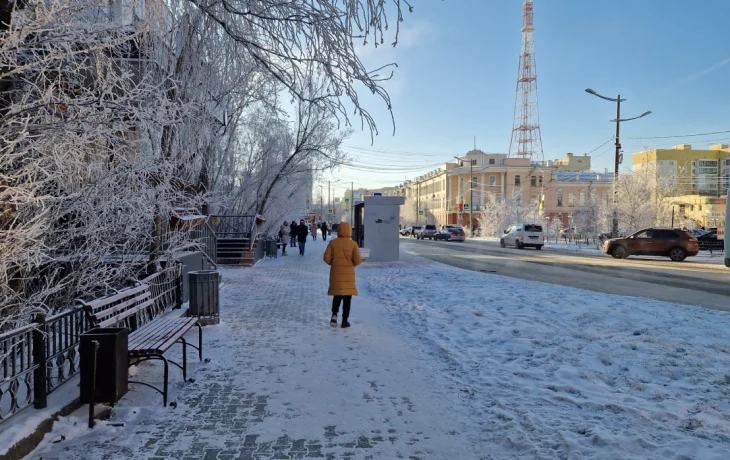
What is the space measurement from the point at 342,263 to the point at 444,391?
310 centimetres

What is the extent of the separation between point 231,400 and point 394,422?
5.09 feet

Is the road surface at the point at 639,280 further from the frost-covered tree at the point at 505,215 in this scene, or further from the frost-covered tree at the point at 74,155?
the frost-covered tree at the point at 505,215

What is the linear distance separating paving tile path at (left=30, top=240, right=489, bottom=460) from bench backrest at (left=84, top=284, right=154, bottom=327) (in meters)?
0.72

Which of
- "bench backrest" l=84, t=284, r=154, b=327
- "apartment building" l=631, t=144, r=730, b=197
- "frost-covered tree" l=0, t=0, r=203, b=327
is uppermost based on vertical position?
→ "apartment building" l=631, t=144, r=730, b=197

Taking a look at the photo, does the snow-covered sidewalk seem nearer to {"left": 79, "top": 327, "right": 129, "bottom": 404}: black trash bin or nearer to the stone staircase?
{"left": 79, "top": 327, "right": 129, "bottom": 404}: black trash bin

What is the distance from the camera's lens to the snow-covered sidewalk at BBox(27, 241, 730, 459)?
3.50 m

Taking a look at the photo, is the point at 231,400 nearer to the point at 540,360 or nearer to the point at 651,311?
the point at 540,360

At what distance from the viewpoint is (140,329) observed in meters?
5.11

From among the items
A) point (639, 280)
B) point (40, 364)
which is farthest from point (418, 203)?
point (40, 364)

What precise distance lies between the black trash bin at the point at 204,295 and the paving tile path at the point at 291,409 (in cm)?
47

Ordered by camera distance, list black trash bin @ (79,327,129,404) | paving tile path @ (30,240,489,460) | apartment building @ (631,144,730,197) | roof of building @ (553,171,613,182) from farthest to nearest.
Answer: apartment building @ (631,144,730,197) < roof of building @ (553,171,613,182) < black trash bin @ (79,327,129,404) < paving tile path @ (30,240,489,460)

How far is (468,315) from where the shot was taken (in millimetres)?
8141

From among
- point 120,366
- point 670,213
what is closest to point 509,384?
point 120,366

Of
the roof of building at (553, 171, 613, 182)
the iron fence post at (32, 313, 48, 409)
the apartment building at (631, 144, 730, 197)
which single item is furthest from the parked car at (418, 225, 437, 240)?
the apartment building at (631, 144, 730, 197)
